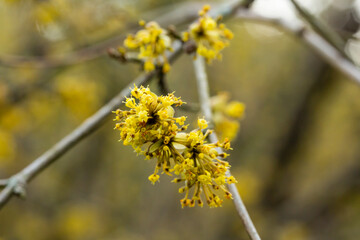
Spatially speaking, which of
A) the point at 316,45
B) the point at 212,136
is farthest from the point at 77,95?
the point at 212,136

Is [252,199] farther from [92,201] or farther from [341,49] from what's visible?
[341,49]

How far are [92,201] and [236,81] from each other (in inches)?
136

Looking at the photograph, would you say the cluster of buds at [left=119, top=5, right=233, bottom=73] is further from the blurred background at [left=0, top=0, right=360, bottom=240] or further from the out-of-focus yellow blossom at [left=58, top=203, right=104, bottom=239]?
the out-of-focus yellow blossom at [left=58, top=203, right=104, bottom=239]

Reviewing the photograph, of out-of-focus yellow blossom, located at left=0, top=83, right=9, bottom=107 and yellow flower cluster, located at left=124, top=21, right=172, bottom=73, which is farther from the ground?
out-of-focus yellow blossom, located at left=0, top=83, right=9, bottom=107

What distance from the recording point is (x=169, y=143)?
1139 mm

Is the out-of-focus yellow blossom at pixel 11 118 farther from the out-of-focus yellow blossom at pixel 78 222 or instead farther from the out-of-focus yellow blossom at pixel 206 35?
the out-of-focus yellow blossom at pixel 78 222

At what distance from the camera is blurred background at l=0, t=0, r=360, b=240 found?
11.8ft

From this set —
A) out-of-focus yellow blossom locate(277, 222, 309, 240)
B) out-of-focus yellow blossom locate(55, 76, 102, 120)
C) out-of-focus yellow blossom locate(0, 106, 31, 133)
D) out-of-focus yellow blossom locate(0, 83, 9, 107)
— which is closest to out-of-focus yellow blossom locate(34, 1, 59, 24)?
out-of-focus yellow blossom locate(55, 76, 102, 120)

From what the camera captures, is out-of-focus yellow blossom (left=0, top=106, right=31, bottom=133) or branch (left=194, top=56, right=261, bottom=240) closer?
branch (left=194, top=56, right=261, bottom=240)

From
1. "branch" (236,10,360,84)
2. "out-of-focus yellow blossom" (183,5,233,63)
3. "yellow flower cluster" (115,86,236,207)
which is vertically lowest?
"yellow flower cluster" (115,86,236,207)

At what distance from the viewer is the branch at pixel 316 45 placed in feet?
6.64

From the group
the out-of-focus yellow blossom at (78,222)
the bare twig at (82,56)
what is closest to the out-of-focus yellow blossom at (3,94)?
the bare twig at (82,56)

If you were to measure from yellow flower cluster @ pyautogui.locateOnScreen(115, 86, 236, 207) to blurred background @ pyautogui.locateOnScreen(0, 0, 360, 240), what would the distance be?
1.73 metres

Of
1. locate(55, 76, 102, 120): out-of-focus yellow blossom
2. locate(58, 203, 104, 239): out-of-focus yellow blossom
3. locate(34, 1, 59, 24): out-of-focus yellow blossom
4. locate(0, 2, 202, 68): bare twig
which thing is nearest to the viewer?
locate(0, 2, 202, 68): bare twig
